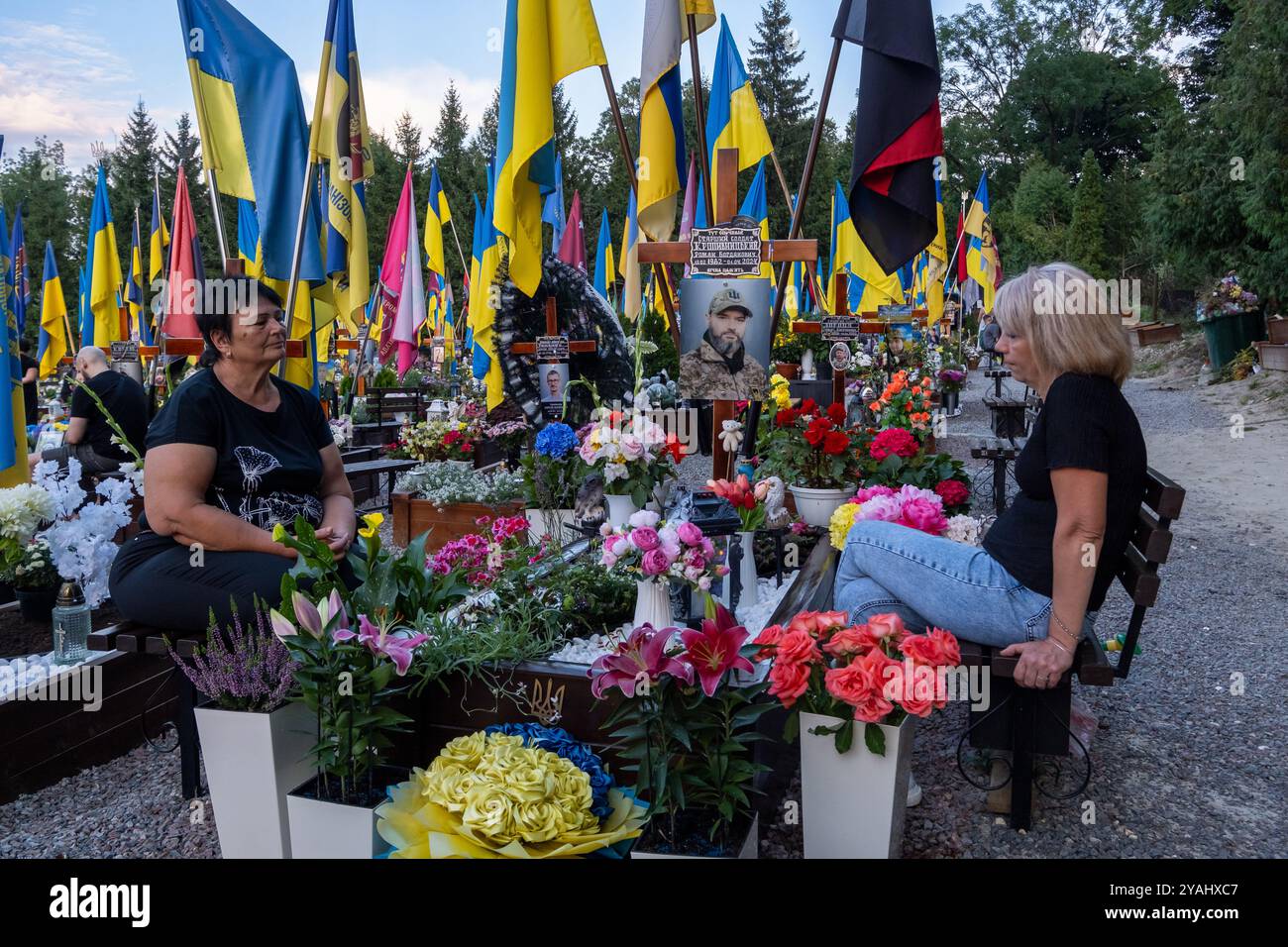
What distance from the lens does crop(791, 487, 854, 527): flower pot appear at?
4934 mm

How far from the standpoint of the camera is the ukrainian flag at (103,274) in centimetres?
→ 1151

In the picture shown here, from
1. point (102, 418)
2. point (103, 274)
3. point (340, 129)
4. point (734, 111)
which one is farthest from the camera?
point (103, 274)

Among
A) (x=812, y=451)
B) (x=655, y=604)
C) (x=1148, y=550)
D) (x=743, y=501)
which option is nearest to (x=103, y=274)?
(x=812, y=451)

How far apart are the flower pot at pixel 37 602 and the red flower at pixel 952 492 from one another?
4.10 meters

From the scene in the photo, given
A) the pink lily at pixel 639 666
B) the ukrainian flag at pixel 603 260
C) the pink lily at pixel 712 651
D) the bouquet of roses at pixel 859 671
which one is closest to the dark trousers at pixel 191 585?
the pink lily at pixel 639 666

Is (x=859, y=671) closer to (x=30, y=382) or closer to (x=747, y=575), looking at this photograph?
(x=747, y=575)

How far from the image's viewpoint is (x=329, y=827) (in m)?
2.27

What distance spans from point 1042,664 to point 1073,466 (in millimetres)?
552

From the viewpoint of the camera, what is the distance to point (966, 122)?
157ft

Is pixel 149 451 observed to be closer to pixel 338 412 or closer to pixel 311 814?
pixel 311 814

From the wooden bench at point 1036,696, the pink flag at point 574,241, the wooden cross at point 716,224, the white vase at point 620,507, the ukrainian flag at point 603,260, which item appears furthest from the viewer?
the ukrainian flag at point 603,260

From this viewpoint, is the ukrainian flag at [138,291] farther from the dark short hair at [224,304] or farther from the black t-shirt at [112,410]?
the dark short hair at [224,304]

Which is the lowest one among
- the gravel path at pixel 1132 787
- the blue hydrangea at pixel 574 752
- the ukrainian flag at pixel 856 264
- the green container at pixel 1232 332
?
the gravel path at pixel 1132 787
